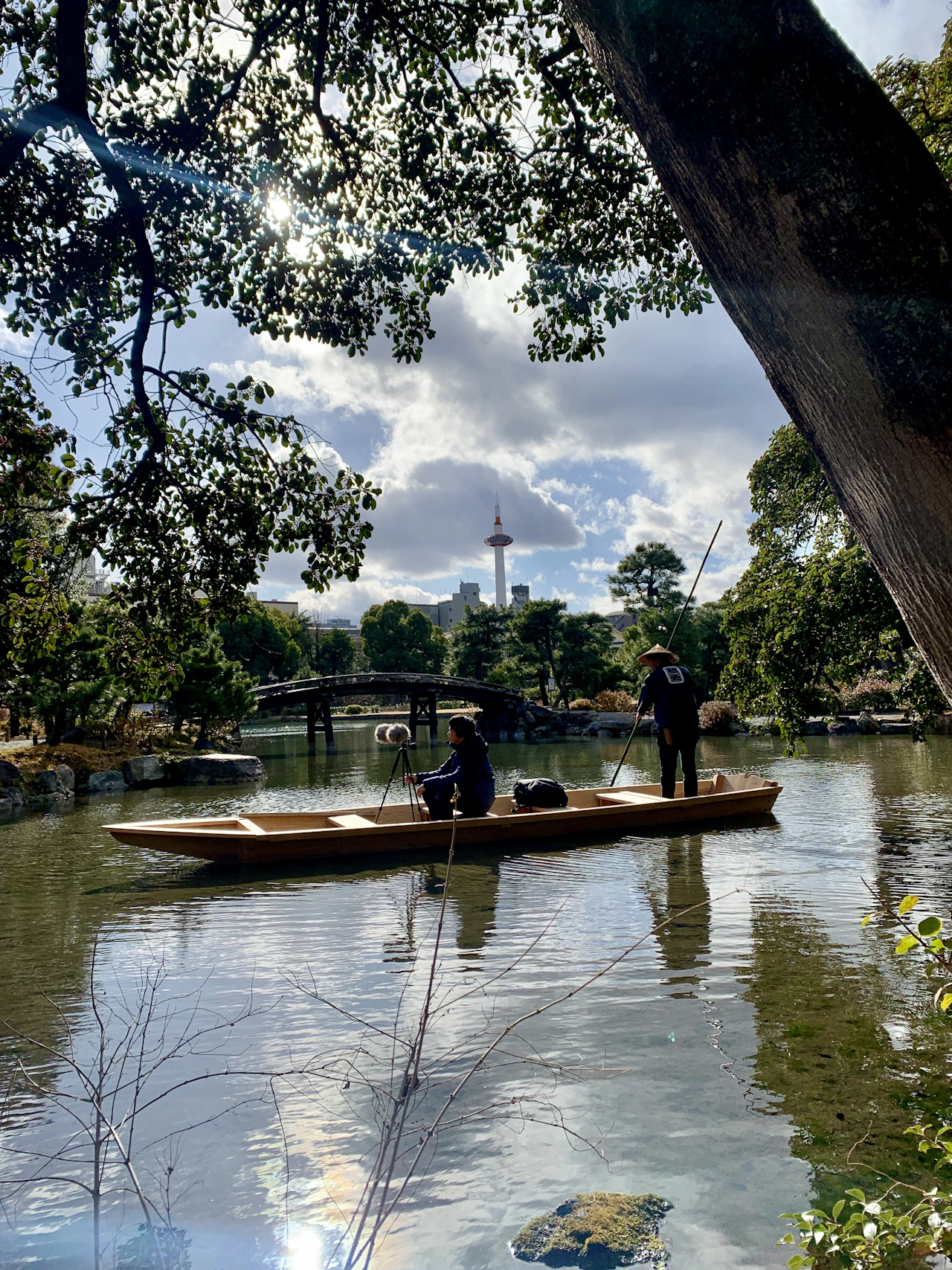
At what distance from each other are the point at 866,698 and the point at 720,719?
6063 millimetres

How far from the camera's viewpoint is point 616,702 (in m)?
40.5

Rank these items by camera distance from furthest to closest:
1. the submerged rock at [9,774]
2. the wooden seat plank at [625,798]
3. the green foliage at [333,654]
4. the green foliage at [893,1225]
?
the green foliage at [333,654] < the submerged rock at [9,774] < the wooden seat plank at [625,798] < the green foliage at [893,1225]

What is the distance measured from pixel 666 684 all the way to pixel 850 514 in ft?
33.1

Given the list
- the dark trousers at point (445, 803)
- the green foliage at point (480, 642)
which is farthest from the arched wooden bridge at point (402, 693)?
the dark trousers at point (445, 803)

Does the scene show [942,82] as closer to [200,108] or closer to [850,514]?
[200,108]

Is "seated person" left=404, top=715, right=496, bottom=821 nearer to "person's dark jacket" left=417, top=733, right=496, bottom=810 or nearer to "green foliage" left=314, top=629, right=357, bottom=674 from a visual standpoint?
"person's dark jacket" left=417, top=733, right=496, bottom=810

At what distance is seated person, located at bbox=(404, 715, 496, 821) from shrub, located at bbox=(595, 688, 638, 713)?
29.7 meters

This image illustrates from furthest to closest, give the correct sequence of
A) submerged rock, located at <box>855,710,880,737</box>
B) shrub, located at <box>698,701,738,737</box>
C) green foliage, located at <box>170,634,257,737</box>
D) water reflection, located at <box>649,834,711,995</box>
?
shrub, located at <box>698,701,738,737</box>
submerged rock, located at <box>855,710,880,737</box>
green foliage, located at <box>170,634,257,737</box>
water reflection, located at <box>649,834,711,995</box>

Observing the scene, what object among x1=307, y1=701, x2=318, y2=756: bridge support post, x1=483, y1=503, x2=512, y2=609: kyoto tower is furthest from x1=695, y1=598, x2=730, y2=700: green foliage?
x1=483, y1=503, x2=512, y2=609: kyoto tower

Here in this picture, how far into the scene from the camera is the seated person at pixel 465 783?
990cm

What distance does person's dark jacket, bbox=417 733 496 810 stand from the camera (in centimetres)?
993

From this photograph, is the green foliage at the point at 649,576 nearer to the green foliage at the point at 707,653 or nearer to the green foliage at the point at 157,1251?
the green foliage at the point at 707,653

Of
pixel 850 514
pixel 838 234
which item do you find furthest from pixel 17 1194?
pixel 838 234

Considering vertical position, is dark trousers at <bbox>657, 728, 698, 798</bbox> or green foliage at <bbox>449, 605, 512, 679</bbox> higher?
green foliage at <bbox>449, 605, 512, 679</bbox>
